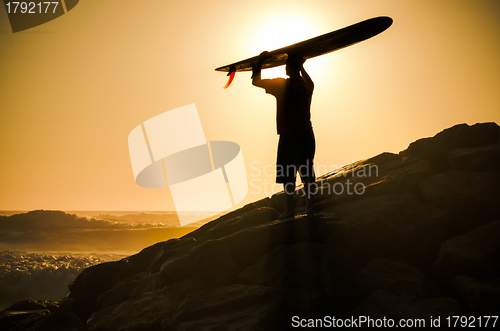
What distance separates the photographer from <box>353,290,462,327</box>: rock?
3281mm

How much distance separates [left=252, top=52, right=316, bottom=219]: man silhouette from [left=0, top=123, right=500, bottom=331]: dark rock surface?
943mm

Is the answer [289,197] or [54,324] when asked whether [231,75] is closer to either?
[289,197]

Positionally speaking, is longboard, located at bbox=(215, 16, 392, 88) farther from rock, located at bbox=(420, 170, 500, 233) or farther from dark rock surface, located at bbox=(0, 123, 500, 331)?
rock, located at bbox=(420, 170, 500, 233)

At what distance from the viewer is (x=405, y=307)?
3.51m

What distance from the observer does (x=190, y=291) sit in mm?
4852

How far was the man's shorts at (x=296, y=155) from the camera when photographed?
548 centimetres

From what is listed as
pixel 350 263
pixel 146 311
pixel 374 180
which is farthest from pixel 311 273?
pixel 374 180

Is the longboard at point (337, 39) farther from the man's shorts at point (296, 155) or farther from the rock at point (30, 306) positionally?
the rock at point (30, 306)

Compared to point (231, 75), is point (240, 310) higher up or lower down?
lower down

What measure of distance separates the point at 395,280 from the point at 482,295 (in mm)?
1026

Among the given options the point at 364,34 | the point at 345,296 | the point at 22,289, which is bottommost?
the point at 22,289

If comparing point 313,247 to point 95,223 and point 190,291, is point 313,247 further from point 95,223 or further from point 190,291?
point 95,223

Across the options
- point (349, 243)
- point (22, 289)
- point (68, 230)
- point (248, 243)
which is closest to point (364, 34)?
point (349, 243)

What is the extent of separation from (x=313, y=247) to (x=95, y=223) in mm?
55661
